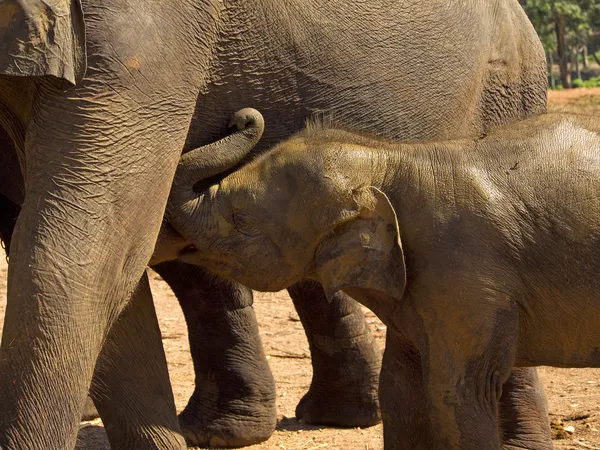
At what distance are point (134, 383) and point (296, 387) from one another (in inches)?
83.9

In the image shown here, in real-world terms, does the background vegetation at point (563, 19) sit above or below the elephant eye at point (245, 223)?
above

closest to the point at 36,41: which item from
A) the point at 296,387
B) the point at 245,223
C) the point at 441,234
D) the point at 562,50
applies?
the point at 245,223

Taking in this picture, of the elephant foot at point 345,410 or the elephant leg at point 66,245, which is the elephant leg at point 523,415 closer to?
the elephant foot at point 345,410

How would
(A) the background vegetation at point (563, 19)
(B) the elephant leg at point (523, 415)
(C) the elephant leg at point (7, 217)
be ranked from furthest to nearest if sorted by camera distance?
1. (A) the background vegetation at point (563, 19)
2. (B) the elephant leg at point (523, 415)
3. (C) the elephant leg at point (7, 217)

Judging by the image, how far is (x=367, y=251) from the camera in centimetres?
379

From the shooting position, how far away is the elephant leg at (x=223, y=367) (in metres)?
5.24

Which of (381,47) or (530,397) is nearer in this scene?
(381,47)

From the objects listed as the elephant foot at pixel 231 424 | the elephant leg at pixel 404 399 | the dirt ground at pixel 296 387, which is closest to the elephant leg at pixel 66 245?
the elephant leg at pixel 404 399

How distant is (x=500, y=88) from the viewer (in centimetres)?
478

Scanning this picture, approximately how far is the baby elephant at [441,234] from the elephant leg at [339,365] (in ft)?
5.04

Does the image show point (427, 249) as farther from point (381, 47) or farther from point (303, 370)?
point (303, 370)

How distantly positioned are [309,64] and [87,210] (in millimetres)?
992

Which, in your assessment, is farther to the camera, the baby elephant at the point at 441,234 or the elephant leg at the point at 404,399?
the elephant leg at the point at 404,399

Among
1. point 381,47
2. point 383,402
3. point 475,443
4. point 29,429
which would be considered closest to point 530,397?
point 383,402
